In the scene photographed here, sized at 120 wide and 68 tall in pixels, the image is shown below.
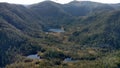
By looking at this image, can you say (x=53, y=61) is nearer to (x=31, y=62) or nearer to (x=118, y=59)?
(x=31, y=62)

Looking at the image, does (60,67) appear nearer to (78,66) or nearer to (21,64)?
(78,66)

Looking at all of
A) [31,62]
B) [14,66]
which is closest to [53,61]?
[31,62]

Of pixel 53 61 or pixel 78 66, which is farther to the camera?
pixel 53 61

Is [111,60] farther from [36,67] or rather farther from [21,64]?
[21,64]

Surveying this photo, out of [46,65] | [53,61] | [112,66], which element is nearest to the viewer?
[112,66]

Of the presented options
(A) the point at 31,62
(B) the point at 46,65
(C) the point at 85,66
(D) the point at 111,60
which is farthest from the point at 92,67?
(A) the point at 31,62

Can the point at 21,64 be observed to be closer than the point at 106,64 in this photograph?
No

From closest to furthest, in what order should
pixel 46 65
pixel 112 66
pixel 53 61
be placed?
pixel 112 66
pixel 46 65
pixel 53 61

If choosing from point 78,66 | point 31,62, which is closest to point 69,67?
point 78,66
